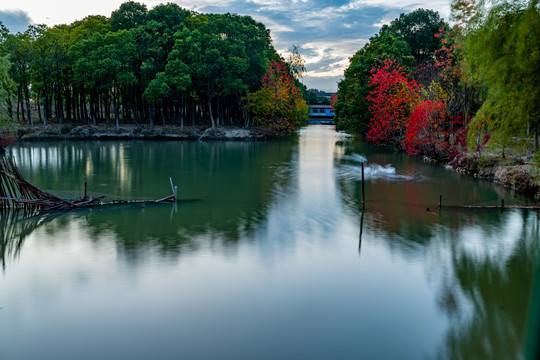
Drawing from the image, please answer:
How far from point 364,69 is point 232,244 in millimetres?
37399

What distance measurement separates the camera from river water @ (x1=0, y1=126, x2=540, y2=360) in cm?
889

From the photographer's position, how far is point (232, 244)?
14.8 m

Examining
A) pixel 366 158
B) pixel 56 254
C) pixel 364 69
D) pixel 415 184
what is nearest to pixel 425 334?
pixel 56 254

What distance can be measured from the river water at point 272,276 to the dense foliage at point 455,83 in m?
3.86

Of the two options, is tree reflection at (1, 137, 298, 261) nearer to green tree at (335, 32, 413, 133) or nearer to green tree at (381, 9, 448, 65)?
green tree at (335, 32, 413, 133)

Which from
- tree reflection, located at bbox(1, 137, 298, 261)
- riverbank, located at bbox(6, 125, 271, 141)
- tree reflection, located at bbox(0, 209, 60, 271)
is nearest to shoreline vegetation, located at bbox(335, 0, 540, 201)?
tree reflection, located at bbox(1, 137, 298, 261)

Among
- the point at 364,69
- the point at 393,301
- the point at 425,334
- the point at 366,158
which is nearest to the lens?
the point at 425,334

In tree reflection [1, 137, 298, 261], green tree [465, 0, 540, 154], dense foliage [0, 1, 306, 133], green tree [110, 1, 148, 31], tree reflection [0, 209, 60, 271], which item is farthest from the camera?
green tree [110, 1, 148, 31]

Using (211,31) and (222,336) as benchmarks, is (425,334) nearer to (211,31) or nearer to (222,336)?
(222,336)

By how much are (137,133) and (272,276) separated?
44.7 m

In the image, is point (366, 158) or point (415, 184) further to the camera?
point (366, 158)

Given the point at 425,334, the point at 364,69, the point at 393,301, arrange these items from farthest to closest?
the point at 364,69
the point at 393,301
the point at 425,334

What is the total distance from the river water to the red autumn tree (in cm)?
1737

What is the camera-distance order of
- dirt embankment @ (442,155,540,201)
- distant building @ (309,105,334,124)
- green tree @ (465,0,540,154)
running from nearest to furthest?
green tree @ (465,0,540,154) < dirt embankment @ (442,155,540,201) < distant building @ (309,105,334,124)
